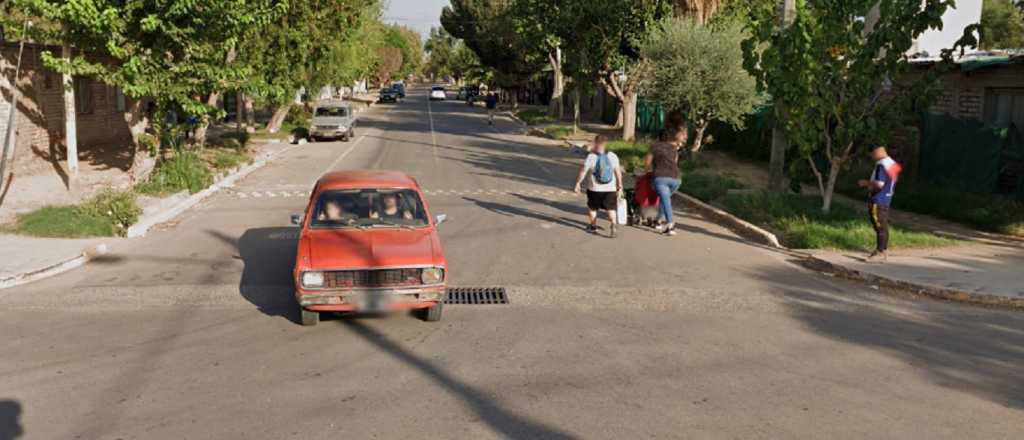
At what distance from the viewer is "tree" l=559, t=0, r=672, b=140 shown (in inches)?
1216

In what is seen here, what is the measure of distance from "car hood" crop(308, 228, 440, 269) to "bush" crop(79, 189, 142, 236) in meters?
6.60

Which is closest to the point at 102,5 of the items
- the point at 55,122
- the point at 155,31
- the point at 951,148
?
the point at 155,31

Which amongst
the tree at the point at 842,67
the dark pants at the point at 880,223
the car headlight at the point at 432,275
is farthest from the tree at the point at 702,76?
the car headlight at the point at 432,275

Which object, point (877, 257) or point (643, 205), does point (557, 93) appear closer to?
point (643, 205)

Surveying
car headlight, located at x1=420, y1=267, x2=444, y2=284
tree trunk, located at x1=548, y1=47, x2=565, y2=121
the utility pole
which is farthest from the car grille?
tree trunk, located at x1=548, y1=47, x2=565, y2=121

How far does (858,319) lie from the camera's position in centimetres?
962

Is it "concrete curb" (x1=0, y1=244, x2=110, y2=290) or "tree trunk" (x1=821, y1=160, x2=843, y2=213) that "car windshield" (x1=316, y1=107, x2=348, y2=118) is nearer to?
"concrete curb" (x1=0, y1=244, x2=110, y2=290)

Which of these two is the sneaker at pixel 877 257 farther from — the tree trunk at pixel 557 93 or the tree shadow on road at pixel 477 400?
the tree trunk at pixel 557 93

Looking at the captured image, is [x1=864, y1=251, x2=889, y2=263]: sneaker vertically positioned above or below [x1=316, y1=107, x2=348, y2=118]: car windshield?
below

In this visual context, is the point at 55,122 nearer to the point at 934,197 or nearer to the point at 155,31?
the point at 155,31

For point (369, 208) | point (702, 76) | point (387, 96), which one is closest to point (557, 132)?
point (702, 76)

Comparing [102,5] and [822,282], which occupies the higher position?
[102,5]

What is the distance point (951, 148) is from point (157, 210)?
1582cm

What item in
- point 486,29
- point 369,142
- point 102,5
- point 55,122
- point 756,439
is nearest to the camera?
point 756,439
